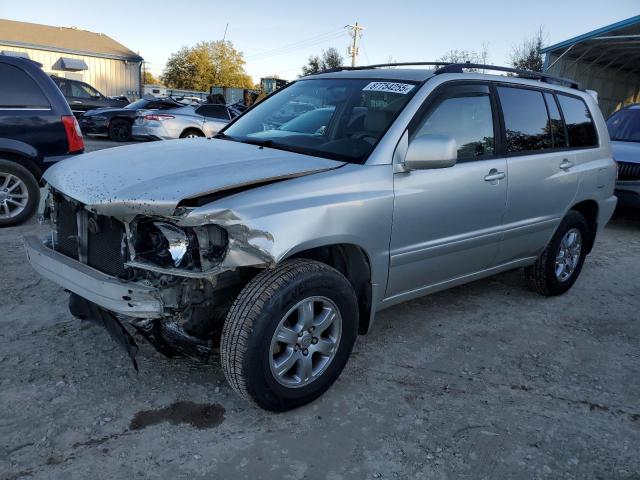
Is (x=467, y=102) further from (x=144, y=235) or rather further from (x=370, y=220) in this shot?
(x=144, y=235)

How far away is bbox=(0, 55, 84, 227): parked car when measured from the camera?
574 cm

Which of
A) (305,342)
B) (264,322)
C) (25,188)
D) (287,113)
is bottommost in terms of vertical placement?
(305,342)

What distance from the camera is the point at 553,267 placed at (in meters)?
4.56

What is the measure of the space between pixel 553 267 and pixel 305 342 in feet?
9.03

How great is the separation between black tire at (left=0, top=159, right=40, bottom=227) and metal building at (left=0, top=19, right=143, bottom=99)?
2678cm

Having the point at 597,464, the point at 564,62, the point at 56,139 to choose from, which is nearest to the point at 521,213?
the point at 597,464

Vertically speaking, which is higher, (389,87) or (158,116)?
(389,87)

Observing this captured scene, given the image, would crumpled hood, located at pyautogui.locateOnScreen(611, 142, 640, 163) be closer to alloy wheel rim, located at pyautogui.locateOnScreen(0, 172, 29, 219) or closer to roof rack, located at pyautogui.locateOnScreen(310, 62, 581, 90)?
roof rack, located at pyautogui.locateOnScreen(310, 62, 581, 90)

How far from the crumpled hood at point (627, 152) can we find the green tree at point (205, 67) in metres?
49.7

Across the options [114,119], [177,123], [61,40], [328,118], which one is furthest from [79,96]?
[61,40]

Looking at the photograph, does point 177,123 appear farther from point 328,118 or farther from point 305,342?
point 305,342

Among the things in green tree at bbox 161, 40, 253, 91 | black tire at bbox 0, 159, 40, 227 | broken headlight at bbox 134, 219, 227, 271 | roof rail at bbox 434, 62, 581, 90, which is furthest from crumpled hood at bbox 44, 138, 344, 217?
green tree at bbox 161, 40, 253, 91

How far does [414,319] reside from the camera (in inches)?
161

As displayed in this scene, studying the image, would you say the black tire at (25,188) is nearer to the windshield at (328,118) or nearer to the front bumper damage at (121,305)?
the windshield at (328,118)
